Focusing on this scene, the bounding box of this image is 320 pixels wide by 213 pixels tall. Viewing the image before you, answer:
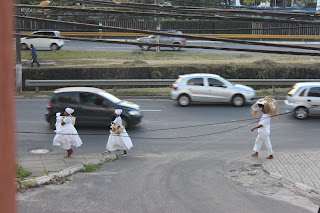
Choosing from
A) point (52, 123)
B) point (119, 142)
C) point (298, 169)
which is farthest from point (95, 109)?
point (298, 169)

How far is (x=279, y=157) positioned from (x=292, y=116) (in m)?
5.85

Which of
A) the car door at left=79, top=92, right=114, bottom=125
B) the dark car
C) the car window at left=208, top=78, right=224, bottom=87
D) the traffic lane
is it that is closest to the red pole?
the traffic lane

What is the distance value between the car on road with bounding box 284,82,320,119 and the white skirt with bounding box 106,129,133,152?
8.10 m

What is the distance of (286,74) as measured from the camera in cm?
2827

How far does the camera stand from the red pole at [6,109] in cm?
176

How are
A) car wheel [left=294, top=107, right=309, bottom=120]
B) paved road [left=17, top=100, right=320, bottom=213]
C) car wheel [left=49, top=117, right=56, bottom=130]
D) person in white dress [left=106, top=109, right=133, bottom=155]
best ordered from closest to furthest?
1. paved road [left=17, top=100, right=320, bottom=213]
2. person in white dress [left=106, top=109, right=133, bottom=155]
3. car wheel [left=49, top=117, right=56, bottom=130]
4. car wheel [left=294, top=107, right=309, bottom=120]

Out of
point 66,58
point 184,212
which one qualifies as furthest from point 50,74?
point 184,212

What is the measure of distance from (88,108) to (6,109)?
559 inches

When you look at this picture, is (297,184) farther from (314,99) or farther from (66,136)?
(314,99)

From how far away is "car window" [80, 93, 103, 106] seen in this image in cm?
1589

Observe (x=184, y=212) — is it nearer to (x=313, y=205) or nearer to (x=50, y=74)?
(x=313, y=205)

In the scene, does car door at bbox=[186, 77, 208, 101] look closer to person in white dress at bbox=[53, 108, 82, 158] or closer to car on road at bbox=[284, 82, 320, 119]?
car on road at bbox=[284, 82, 320, 119]

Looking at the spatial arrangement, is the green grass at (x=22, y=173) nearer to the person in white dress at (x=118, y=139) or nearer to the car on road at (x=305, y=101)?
the person in white dress at (x=118, y=139)

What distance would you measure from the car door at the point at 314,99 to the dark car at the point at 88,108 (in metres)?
7.13
